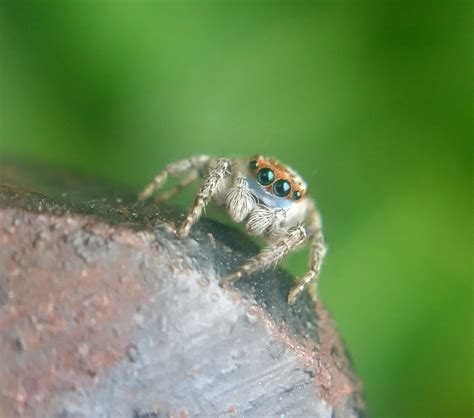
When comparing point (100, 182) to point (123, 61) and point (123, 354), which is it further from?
point (123, 61)

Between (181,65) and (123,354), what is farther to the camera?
(181,65)

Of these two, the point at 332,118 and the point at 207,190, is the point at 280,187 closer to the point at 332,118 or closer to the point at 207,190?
the point at 207,190

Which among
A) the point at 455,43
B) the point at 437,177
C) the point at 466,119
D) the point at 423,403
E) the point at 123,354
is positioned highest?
the point at 455,43

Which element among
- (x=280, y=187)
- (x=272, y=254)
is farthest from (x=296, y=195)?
(x=272, y=254)

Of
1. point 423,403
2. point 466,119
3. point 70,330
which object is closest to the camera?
point 70,330

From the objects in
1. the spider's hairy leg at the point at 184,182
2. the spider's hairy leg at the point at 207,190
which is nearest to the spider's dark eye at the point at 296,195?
the spider's hairy leg at the point at 207,190

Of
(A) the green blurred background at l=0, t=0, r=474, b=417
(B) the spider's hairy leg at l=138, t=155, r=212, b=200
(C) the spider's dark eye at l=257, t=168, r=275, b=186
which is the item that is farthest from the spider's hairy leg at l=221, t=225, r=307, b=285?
(A) the green blurred background at l=0, t=0, r=474, b=417

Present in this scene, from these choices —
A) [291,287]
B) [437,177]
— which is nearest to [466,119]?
[437,177]
